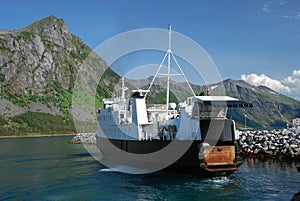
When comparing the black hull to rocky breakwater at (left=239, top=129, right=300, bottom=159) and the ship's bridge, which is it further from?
rocky breakwater at (left=239, top=129, right=300, bottom=159)

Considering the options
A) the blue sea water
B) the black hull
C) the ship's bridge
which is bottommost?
the blue sea water

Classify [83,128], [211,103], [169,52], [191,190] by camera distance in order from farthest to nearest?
1. [83,128]
2. [169,52]
3. [211,103]
4. [191,190]

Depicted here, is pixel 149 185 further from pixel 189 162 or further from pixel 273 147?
pixel 273 147

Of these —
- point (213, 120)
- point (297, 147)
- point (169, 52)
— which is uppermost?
point (169, 52)

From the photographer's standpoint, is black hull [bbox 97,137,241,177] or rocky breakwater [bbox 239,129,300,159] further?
rocky breakwater [bbox 239,129,300,159]

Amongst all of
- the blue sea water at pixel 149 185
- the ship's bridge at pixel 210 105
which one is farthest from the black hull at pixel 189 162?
the ship's bridge at pixel 210 105

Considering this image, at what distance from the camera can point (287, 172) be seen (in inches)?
1213

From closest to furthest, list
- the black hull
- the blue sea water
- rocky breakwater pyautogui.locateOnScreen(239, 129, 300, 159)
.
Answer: the blue sea water < the black hull < rocky breakwater pyautogui.locateOnScreen(239, 129, 300, 159)

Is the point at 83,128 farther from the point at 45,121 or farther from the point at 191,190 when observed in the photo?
the point at 191,190

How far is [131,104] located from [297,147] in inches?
899

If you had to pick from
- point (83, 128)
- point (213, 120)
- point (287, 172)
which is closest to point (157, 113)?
point (213, 120)

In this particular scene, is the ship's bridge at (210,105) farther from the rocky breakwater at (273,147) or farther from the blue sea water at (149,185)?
the rocky breakwater at (273,147)

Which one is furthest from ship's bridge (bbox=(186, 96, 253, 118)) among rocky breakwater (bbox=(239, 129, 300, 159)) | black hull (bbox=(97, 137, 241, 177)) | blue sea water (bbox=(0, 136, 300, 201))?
rocky breakwater (bbox=(239, 129, 300, 159))

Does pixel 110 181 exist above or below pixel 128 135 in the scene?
below
